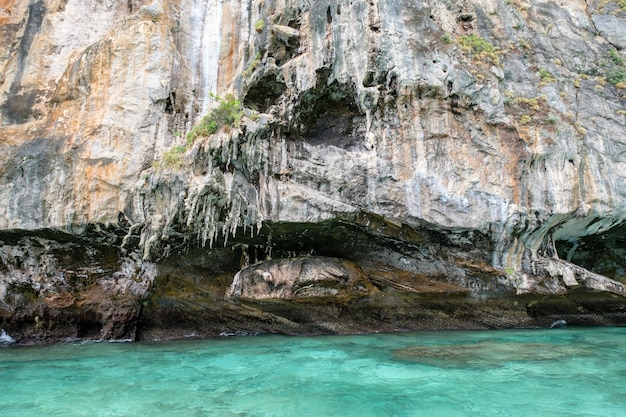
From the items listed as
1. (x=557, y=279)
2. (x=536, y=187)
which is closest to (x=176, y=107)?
(x=536, y=187)

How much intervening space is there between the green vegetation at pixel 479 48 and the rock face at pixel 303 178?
8 centimetres

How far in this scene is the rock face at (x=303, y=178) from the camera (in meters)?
10.9

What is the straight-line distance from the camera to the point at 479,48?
41.5 feet

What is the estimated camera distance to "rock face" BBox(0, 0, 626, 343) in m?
10.9

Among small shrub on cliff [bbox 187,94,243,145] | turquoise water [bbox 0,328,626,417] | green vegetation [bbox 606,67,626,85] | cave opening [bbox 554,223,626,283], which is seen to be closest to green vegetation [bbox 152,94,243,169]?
small shrub on cliff [bbox 187,94,243,145]

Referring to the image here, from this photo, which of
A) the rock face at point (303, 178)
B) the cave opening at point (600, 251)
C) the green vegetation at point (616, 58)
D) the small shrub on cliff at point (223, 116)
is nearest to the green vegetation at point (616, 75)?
the rock face at point (303, 178)

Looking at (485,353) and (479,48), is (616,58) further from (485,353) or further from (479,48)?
(485,353)

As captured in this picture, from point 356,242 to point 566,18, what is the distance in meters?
10.7

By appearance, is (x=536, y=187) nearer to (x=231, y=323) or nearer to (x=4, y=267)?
(x=231, y=323)

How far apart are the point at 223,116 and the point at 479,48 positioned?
7.53 meters

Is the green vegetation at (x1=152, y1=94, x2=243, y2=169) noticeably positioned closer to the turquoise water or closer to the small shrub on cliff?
the small shrub on cliff

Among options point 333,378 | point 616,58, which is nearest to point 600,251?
point 616,58

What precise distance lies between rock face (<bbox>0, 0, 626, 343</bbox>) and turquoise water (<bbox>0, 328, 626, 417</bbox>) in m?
1.63

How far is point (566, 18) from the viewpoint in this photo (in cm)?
1480
